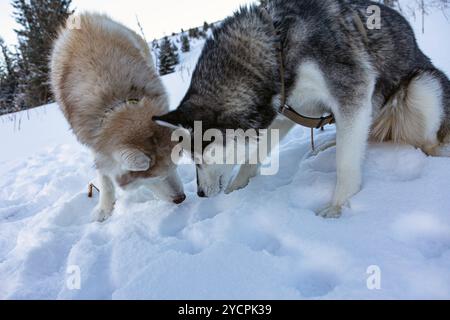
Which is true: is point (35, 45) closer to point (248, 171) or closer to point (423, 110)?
point (248, 171)

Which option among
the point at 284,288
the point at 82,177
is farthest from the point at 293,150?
the point at 82,177

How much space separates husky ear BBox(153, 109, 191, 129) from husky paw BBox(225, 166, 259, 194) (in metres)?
0.86

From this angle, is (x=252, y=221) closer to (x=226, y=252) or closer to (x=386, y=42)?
(x=226, y=252)

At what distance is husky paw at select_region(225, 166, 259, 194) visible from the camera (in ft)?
8.54

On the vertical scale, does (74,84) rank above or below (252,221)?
above

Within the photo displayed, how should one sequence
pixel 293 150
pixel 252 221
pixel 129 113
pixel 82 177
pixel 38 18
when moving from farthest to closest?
1. pixel 38 18
2. pixel 82 177
3. pixel 293 150
4. pixel 129 113
5. pixel 252 221

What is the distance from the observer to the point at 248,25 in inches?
82.5

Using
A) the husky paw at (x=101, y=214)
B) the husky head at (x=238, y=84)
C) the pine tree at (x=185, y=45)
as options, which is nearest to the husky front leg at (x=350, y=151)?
the husky head at (x=238, y=84)

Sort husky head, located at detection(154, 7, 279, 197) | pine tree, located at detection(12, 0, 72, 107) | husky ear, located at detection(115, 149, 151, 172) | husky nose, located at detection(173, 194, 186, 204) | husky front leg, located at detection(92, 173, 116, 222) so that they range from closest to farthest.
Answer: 1. husky head, located at detection(154, 7, 279, 197)
2. husky ear, located at detection(115, 149, 151, 172)
3. husky nose, located at detection(173, 194, 186, 204)
4. husky front leg, located at detection(92, 173, 116, 222)
5. pine tree, located at detection(12, 0, 72, 107)

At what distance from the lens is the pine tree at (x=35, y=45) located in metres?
12.7

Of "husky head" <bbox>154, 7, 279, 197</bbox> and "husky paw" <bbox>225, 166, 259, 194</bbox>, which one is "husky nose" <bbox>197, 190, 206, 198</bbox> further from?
"husky head" <bbox>154, 7, 279, 197</bbox>

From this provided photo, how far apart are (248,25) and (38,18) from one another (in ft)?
53.1

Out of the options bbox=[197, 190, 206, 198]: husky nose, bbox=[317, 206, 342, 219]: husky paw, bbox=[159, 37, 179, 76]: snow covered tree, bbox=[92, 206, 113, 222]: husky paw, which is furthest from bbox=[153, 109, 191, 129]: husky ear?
bbox=[159, 37, 179, 76]: snow covered tree

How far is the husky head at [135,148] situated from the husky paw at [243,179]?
1.49 ft
